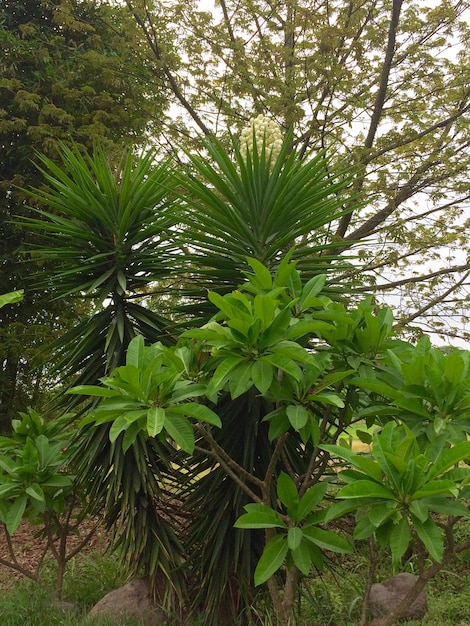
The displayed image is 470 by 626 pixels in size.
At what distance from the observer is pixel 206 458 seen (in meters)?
3.81

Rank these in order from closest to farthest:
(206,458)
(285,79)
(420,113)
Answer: (206,458), (285,79), (420,113)

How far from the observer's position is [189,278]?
150 inches

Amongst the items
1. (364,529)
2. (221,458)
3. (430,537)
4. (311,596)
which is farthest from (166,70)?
(430,537)

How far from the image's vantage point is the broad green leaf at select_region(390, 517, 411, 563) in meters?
1.90

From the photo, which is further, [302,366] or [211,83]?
[211,83]

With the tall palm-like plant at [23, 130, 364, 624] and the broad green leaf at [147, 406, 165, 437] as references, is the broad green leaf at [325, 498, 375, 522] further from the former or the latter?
the tall palm-like plant at [23, 130, 364, 624]

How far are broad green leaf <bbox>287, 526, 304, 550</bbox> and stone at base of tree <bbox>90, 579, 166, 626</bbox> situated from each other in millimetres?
1617

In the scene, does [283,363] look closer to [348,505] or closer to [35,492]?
[348,505]

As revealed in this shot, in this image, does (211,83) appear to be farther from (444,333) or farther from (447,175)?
(444,333)

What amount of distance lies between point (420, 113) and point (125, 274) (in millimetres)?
4569

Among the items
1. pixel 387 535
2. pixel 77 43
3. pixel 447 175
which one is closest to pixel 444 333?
pixel 447 175

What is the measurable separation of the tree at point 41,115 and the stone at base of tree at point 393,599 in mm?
4823

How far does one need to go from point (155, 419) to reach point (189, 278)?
75.5 inches

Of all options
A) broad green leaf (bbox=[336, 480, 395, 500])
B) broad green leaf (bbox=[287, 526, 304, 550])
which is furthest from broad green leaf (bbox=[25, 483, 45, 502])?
broad green leaf (bbox=[336, 480, 395, 500])
